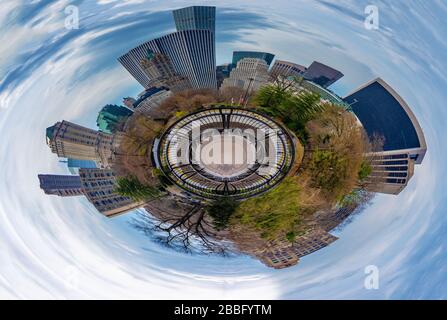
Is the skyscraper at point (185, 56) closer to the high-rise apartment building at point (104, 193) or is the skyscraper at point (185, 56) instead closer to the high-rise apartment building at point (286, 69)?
the high-rise apartment building at point (286, 69)

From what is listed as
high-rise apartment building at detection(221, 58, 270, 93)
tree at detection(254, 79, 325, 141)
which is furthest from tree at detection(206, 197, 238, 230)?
high-rise apartment building at detection(221, 58, 270, 93)

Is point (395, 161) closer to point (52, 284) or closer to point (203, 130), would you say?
point (203, 130)

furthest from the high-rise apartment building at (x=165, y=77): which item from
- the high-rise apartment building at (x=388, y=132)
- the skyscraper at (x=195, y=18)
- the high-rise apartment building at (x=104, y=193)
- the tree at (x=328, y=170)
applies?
the high-rise apartment building at (x=388, y=132)

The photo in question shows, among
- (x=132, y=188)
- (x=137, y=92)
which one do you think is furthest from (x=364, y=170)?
(x=137, y=92)

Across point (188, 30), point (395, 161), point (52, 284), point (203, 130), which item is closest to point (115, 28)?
point (188, 30)

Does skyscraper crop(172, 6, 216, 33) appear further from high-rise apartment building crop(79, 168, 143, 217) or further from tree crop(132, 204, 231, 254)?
tree crop(132, 204, 231, 254)
